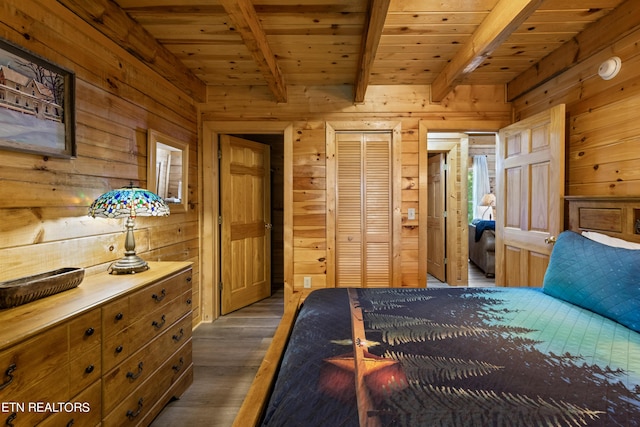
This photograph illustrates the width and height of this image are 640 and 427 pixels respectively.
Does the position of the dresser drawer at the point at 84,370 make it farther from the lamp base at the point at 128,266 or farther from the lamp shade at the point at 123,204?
the lamp shade at the point at 123,204

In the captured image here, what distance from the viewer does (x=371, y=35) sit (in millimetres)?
1836

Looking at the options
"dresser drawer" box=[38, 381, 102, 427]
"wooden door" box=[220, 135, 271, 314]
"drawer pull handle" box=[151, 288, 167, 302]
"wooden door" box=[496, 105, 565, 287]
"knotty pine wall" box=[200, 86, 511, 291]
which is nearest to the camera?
"dresser drawer" box=[38, 381, 102, 427]

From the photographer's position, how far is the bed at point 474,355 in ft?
2.44

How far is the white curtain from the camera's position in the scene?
23.7ft

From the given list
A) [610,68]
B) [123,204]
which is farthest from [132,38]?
[610,68]

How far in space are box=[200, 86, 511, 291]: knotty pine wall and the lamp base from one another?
159 cm

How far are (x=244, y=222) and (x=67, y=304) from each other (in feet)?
7.60

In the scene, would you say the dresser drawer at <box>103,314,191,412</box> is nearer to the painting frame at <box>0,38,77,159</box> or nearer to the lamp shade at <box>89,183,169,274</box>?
the lamp shade at <box>89,183,169,274</box>

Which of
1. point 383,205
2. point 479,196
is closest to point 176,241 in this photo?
point 383,205

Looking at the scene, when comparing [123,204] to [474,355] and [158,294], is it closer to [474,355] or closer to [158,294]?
[158,294]

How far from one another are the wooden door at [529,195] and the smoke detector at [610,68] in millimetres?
289

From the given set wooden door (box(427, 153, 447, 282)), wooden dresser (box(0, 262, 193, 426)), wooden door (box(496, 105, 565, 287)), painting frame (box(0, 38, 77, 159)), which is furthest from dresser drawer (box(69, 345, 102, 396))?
wooden door (box(427, 153, 447, 282))

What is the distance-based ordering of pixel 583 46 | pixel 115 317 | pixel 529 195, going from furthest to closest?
pixel 529 195, pixel 583 46, pixel 115 317

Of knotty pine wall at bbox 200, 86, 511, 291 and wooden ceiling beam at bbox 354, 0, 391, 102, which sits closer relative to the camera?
wooden ceiling beam at bbox 354, 0, 391, 102
